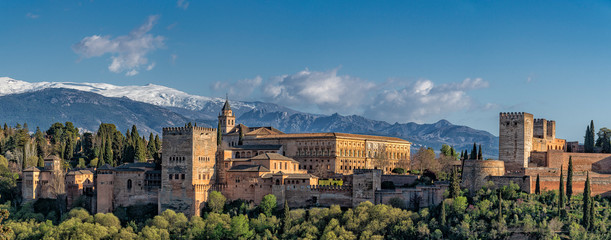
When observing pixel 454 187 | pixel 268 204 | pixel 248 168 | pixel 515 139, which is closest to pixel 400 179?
pixel 454 187

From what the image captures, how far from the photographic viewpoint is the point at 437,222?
184 feet

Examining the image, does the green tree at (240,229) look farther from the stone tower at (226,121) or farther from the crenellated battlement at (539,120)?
the stone tower at (226,121)

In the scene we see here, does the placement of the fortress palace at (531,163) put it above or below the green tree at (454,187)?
above

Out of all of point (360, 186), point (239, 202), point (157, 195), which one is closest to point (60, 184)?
point (157, 195)

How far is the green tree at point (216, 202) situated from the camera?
213ft

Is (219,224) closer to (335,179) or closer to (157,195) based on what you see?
(157,195)

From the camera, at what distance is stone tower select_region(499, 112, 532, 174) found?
6462 cm

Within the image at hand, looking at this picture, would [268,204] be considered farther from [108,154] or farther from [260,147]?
[108,154]

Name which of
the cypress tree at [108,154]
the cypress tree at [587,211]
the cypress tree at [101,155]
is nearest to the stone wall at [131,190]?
the cypress tree at [101,155]

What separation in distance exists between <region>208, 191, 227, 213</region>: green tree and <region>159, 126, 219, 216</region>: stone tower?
3.34 feet

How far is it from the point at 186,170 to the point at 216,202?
13.8 ft

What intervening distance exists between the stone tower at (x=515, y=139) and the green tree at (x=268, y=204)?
21.6 meters

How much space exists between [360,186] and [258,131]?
117 feet

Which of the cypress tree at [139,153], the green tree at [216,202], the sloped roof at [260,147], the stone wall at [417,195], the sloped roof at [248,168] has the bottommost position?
the green tree at [216,202]
